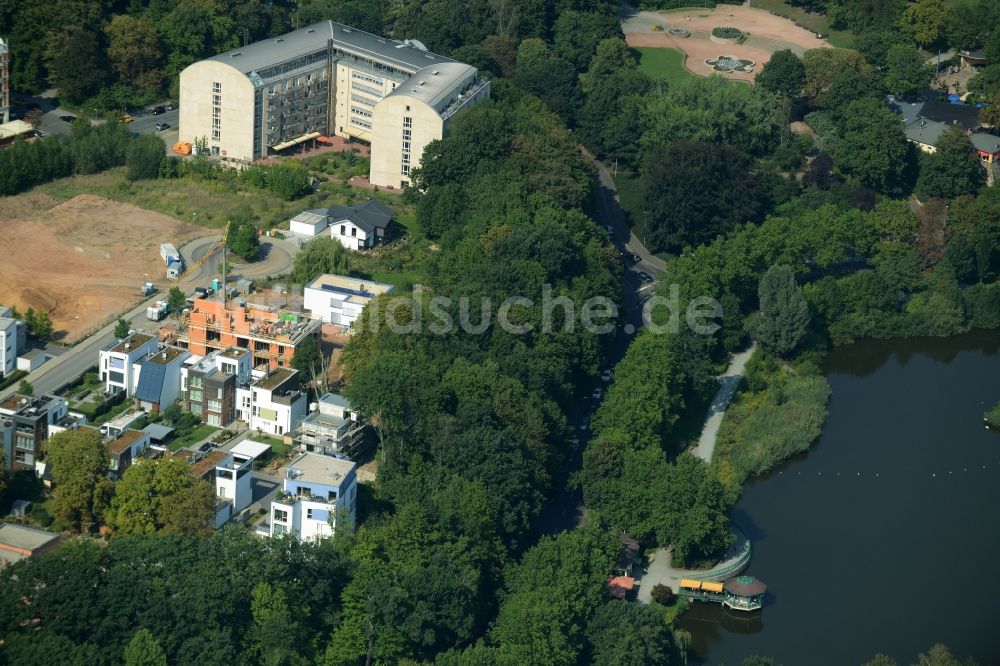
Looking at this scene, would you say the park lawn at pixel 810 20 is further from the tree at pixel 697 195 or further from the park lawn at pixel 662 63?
the tree at pixel 697 195

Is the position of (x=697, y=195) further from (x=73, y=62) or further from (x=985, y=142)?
(x=73, y=62)

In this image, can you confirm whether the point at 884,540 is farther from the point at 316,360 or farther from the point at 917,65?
the point at 917,65

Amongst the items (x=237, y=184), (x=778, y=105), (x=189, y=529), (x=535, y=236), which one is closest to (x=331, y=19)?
(x=237, y=184)

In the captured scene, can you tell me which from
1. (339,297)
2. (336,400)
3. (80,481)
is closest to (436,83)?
(339,297)

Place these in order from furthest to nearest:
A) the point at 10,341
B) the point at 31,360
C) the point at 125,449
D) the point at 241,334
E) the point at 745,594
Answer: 1. the point at 31,360
2. the point at 10,341
3. the point at 241,334
4. the point at 125,449
5. the point at 745,594

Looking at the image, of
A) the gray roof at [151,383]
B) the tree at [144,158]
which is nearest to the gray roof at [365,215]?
the tree at [144,158]

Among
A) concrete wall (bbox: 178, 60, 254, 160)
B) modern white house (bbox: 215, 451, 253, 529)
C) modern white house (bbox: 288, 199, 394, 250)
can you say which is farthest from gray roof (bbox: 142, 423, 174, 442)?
concrete wall (bbox: 178, 60, 254, 160)
